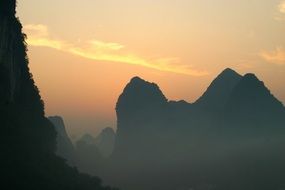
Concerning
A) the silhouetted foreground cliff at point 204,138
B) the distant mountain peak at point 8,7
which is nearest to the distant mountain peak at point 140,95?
the silhouetted foreground cliff at point 204,138

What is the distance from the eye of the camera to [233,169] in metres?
80.1

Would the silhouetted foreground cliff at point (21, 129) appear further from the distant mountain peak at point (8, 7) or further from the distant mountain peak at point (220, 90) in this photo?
the distant mountain peak at point (220, 90)

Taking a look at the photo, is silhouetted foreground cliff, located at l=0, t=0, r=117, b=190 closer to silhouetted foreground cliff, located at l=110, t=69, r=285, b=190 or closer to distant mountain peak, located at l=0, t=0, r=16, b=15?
distant mountain peak, located at l=0, t=0, r=16, b=15

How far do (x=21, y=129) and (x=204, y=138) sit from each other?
206ft

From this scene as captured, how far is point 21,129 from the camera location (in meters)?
36.5

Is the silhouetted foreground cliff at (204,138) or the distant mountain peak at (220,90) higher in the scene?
the distant mountain peak at (220,90)

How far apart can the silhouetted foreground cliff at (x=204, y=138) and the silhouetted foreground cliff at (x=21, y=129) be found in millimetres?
39360

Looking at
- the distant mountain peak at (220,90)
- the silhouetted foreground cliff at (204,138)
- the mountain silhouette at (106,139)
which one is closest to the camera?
the silhouetted foreground cliff at (204,138)

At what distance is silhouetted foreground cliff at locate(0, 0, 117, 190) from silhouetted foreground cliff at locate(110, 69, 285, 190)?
3936 cm

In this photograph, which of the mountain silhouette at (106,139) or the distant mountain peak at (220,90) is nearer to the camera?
the distant mountain peak at (220,90)

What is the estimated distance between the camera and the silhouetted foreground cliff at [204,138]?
78688 millimetres

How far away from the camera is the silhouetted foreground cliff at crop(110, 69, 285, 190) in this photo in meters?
78.7

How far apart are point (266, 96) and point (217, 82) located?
66.5ft

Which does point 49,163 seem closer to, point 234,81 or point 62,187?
point 62,187
